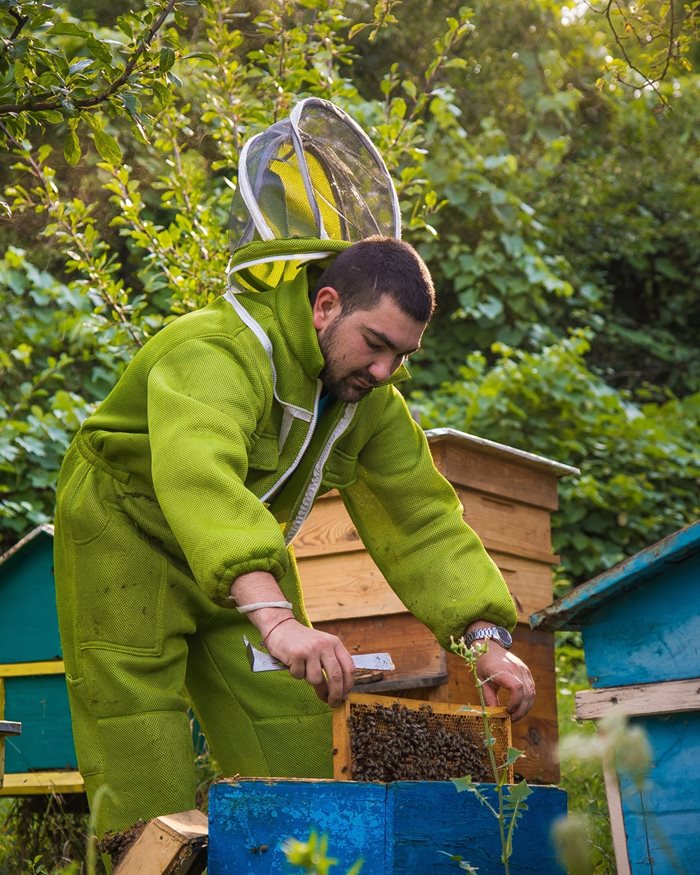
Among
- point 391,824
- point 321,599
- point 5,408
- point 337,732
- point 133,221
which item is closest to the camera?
point 391,824

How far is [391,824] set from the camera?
6.08ft

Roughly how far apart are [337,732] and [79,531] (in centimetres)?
91

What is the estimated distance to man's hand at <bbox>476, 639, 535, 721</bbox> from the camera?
2.48 meters

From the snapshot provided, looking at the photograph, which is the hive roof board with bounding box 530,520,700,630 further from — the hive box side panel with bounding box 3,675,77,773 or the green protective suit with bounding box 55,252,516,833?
the hive box side panel with bounding box 3,675,77,773

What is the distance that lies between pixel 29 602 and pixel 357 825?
231cm

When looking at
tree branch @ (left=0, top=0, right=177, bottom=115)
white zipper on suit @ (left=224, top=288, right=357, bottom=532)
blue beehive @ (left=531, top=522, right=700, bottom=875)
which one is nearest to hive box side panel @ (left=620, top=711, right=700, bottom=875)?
blue beehive @ (left=531, top=522, right=700, bottom=875)

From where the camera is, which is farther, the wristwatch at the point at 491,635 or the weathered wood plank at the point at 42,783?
the weathered wood plank at the point at 42,783

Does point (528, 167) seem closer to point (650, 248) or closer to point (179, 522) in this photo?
point (650, 248)

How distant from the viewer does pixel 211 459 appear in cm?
222

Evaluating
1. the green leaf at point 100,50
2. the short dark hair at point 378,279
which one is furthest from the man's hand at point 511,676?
the green leaf at point 100,50

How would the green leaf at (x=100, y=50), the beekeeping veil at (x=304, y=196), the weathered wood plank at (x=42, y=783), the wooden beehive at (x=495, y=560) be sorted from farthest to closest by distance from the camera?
the wooden beehive at (x=495, y=560)
the weathered wood plank at (x=42, y=783)
the beekeeping veil at (x=304, y=196)
the green leaf at (x=100, y=50)

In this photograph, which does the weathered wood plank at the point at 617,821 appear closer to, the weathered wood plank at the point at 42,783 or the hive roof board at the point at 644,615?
the hive roof board at the point at 644,615

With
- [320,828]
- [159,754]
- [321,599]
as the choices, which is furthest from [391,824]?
[321,599]

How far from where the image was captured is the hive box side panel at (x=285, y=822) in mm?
1871
